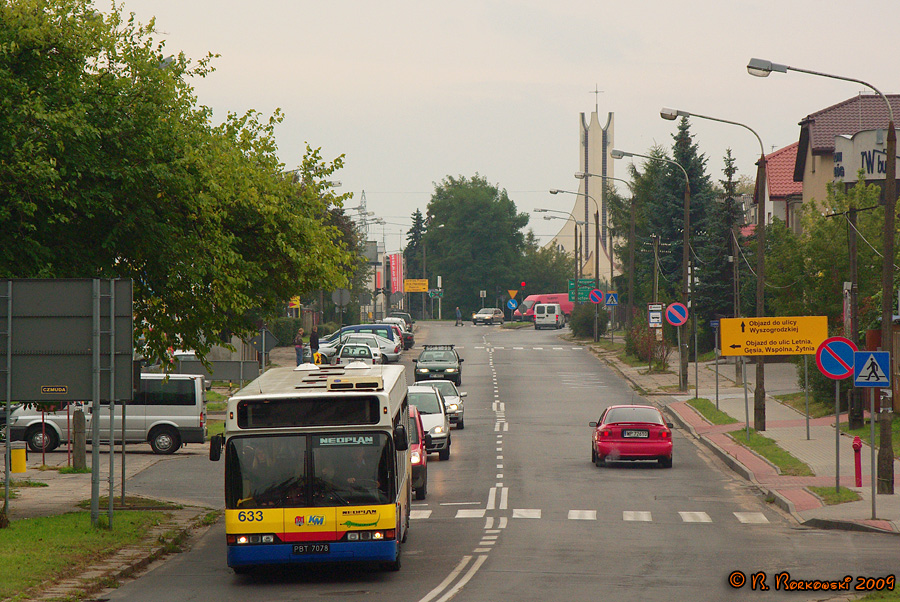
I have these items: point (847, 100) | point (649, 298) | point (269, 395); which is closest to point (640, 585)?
point (269, 395)

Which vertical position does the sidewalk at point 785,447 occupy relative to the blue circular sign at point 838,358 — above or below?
below

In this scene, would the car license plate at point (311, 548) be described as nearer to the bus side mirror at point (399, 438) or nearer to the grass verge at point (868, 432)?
the bus side mirror at point (399, 438)

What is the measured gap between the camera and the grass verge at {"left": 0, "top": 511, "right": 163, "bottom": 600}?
496 inches

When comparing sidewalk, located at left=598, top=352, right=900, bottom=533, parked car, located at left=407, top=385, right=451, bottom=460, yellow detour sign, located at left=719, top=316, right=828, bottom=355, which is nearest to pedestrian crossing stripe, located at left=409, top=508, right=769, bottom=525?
sidewalk, located at left=598, top=352, right=900, bottom=533

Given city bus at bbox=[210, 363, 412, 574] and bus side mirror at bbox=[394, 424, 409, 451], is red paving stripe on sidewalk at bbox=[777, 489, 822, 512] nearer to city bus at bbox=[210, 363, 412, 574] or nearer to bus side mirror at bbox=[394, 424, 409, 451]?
bus side mirror at bbox=[394, 424, 409, 451]

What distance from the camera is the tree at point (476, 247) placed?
133125 mm

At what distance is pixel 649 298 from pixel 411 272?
94926mm

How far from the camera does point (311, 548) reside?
12.9 m

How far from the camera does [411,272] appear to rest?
16350cm

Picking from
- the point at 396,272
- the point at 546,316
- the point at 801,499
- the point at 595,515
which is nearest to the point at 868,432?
the point at 801,499

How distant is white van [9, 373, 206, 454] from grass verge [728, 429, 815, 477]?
14.2m

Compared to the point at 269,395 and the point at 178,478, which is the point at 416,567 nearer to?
the point at 269,395

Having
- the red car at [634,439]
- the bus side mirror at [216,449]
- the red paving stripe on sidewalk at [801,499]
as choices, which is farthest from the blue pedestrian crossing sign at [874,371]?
the bus side mirror at [216,449]

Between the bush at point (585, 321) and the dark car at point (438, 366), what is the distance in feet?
94.7
